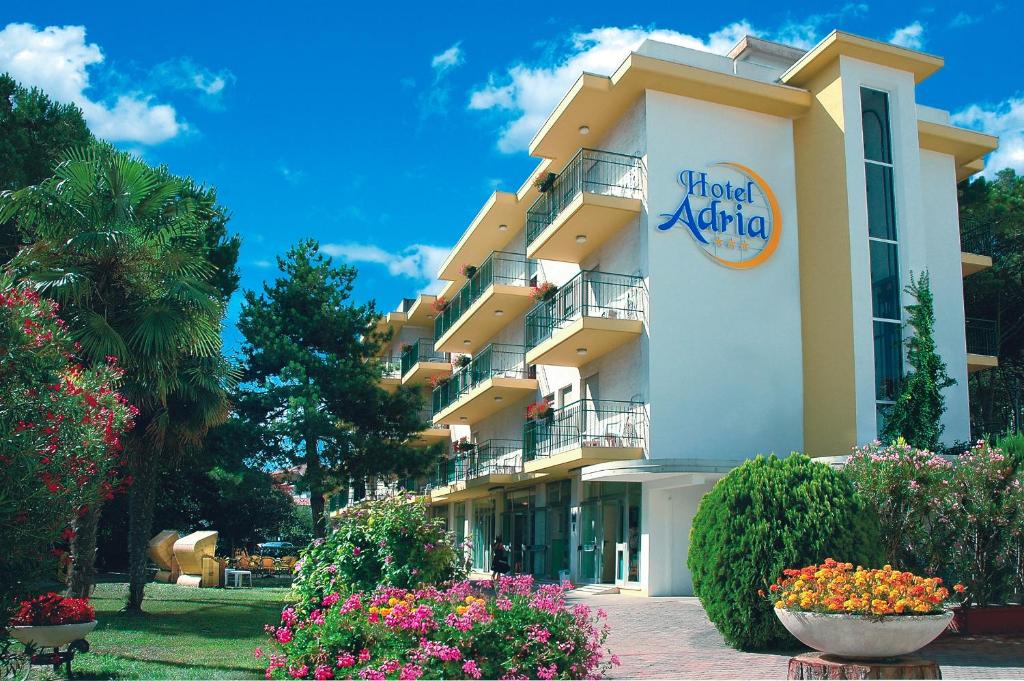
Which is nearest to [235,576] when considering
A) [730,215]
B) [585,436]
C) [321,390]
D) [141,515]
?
[321,390]

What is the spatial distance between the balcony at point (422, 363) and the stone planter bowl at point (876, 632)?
34.5 metres

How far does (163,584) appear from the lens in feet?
108

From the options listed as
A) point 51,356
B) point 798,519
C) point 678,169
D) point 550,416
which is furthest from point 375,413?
point 51,356

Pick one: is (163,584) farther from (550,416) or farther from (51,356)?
(51,356)

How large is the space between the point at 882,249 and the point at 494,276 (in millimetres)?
15792

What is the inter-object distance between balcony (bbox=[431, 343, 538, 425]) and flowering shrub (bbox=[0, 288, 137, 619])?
952 inches

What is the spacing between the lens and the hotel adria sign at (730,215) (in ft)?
80.4

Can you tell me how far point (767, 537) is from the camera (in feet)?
42.4

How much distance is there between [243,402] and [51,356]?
24009mm

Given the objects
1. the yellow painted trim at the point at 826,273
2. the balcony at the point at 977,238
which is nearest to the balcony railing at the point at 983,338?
the balcony at the point at 977,238

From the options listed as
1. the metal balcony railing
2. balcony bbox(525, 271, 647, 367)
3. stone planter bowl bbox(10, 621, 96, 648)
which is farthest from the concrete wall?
stone planter bowl bbox(10, 621, 96, 648)

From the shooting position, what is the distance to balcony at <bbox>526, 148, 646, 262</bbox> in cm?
2453

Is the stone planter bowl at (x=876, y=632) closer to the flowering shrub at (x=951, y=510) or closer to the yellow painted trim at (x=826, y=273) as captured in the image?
the flowering shrub at (x=951, y=510)

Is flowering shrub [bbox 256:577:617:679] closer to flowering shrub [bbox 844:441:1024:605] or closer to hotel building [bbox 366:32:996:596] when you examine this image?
flowering shrub [bbox 844:441:1024:605]
